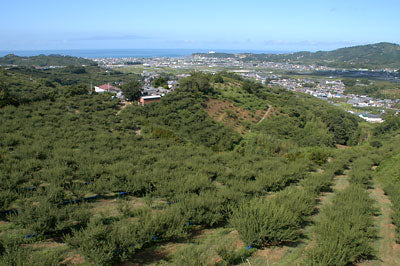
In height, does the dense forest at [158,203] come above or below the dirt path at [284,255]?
above

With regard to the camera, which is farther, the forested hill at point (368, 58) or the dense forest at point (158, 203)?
the forested hill at point (368, 58)

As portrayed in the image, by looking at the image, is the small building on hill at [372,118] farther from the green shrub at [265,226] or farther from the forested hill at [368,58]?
the forested hill at [368,58]

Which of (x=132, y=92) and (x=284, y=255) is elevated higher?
(x=132, y=92)

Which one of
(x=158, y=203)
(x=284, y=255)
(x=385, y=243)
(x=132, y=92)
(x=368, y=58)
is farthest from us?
(x=368, y=58)

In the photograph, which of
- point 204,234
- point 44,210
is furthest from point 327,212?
point 44,210

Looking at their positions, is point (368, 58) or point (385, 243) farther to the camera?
point (368, 58)

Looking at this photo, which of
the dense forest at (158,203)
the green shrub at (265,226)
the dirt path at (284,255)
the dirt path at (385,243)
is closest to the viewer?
the dense forest at (158,203)

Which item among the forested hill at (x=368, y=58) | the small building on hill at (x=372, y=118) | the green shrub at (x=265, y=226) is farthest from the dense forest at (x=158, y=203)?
the forested hill at (x=368, y=58)

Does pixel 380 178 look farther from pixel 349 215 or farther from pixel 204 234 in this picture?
pixel 204 234

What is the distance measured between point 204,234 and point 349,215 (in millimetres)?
3763

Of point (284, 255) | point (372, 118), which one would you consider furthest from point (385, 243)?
point (372, 118)

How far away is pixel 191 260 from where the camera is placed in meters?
4.18

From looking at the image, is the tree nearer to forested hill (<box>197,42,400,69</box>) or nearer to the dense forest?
the dense forest

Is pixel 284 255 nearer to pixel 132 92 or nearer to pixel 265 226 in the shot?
pixel 265 226
